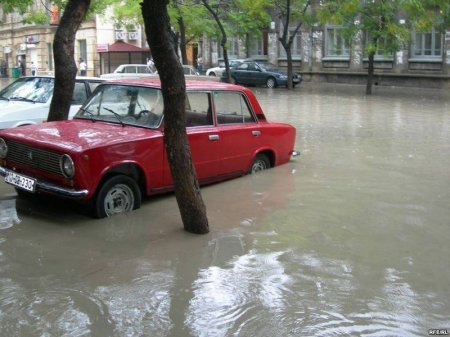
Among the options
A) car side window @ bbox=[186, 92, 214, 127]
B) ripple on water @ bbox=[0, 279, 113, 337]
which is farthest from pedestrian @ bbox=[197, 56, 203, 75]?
ripple on water @ bbox=[0, 279, 113, 337]

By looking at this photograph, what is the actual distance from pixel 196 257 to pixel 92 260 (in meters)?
0.95

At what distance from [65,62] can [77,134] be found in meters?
2.67

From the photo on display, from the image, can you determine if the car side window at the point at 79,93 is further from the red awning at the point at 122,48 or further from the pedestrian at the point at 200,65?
the red awning at the point at 122,48

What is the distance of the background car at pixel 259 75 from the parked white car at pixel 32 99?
2211 centimetres

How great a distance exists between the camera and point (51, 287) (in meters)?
4.64

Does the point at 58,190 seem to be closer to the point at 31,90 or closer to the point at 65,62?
the point at 65,62

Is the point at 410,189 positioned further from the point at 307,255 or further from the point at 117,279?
the point at 117,279

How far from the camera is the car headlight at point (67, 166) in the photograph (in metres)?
6.00

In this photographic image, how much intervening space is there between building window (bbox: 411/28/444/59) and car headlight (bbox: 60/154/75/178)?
28.4 metres

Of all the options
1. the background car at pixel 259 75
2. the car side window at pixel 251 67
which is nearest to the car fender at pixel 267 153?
the background car at pixel 259 75

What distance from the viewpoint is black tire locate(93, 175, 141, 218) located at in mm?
6387

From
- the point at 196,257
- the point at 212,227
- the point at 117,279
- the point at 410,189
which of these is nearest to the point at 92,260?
the point at 117,279

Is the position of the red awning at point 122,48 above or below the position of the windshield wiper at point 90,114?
above

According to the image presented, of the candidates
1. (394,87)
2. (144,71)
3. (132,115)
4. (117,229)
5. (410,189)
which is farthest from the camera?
(394,87)
